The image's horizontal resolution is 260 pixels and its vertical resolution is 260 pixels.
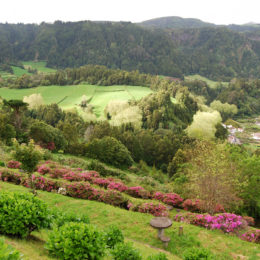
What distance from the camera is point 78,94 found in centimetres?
12588

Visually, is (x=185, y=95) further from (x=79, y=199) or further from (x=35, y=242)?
(x=35, y=242)

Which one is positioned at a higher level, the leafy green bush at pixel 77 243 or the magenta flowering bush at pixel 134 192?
the leafy green bush at pixel 77 243

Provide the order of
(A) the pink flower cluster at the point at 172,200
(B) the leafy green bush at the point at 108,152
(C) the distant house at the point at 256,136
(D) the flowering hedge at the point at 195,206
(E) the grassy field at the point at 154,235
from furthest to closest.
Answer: (C) the distant house at the point at 256,136
(B) the leafy green bush at the point at 108,152
(A) the pink flower cluster at the point at 172,200
(D) the flowering hedge at the point at 195,206
(E) the grassy field at the point at 154,235

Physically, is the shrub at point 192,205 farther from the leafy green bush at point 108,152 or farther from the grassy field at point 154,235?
the leafy green bush at point 108,152

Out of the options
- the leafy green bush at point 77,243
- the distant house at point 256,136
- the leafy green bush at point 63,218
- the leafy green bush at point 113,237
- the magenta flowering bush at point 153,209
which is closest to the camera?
the leafy green bush at point 77,243

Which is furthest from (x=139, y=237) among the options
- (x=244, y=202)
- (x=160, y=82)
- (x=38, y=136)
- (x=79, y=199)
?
(x=160, y=82)

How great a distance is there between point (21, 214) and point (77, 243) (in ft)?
8.16

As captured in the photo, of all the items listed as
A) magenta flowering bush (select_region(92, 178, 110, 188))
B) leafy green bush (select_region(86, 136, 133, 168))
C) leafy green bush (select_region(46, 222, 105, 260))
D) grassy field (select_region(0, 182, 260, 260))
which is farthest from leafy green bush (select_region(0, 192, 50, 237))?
leafy green bush (select_region(86, 136, 133, 168))

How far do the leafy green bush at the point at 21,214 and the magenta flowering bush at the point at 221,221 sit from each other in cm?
1150

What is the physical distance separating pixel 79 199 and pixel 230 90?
7782 inches

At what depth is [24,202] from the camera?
29.5 ft

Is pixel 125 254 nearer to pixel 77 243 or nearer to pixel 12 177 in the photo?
pixel 77 243

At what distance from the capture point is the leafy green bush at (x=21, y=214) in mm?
8492

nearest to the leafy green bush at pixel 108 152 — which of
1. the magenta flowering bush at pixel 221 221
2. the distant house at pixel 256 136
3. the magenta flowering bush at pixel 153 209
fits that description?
the magenta flowering bush at pixel 153 209
